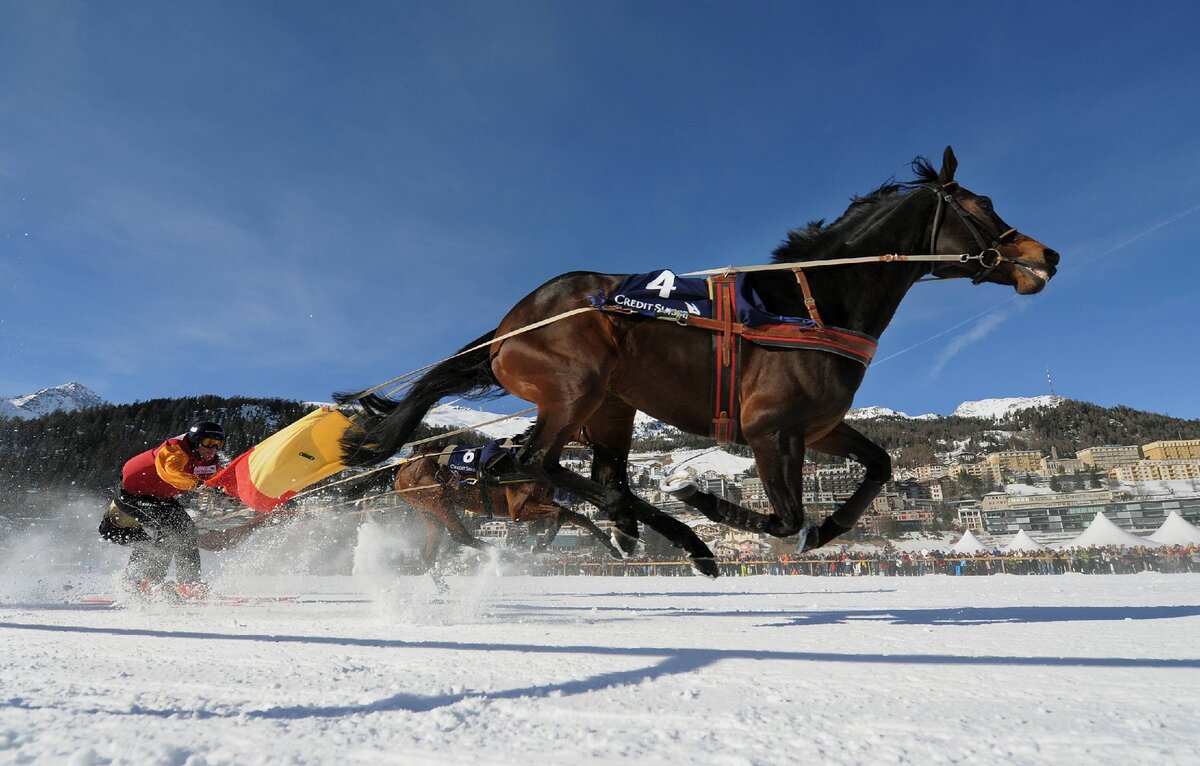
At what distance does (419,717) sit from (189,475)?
6259mm

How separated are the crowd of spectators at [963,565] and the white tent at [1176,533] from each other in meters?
0.75

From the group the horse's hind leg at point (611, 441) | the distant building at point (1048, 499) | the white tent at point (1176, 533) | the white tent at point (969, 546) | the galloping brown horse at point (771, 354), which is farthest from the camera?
the distant building at point (1048, 499)

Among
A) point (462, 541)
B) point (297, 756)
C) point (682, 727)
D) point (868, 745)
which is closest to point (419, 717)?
point (297, 756)

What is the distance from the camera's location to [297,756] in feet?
4.69

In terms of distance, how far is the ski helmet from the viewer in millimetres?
6703

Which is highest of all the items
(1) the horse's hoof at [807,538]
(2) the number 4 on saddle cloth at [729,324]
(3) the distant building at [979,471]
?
(3) the distant building at [979,471]

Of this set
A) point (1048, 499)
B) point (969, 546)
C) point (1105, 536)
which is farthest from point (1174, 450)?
point (969, 546)

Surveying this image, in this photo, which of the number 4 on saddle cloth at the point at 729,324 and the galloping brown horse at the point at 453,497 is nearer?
the number 4 on saddle cloth at the point at 729,324

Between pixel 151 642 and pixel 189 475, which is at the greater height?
pixel 189 475

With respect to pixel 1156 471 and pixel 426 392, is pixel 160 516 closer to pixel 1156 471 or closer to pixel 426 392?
pixel 426 392

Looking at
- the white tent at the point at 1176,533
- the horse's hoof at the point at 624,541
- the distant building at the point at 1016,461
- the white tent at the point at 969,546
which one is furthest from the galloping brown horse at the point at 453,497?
the distant building at the point at 1016,461

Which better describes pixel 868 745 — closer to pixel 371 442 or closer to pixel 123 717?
pixel 123 717

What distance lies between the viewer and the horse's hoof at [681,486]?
3.94 m

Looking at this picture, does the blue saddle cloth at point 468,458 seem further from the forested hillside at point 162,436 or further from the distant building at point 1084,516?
the distant building at point 1084,516
